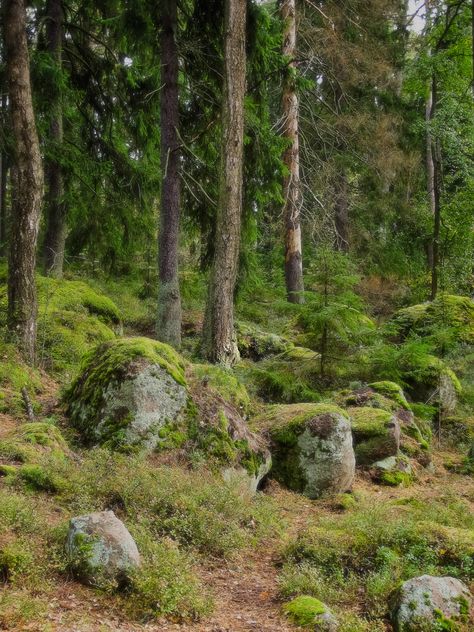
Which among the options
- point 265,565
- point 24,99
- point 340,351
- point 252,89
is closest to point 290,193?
point 252,89

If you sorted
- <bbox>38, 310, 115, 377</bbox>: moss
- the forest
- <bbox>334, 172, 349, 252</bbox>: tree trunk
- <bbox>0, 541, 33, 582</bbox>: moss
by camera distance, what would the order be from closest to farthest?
<bbox>0, 541, 33, 582</bbox>: moss, the forest, <bbox>38, 310, 115, 377</bbox>: moss, <bbox>334, 172, 349, 252</bbox>: tree trunk

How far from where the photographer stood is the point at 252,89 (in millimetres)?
13008

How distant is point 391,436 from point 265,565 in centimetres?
400

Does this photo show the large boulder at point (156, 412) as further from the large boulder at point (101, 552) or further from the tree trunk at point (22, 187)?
the large boulder at point (101, 552)

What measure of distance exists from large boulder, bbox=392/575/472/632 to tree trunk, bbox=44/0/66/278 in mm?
10937

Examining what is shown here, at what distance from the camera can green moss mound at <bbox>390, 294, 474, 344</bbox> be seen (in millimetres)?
13477

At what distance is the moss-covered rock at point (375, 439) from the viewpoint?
865 centimetres

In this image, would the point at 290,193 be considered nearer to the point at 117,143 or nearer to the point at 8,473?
the point at 117,143

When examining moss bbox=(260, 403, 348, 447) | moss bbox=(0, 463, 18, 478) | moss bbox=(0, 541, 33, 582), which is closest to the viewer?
moss bbox=(0, 541, 33, 582)

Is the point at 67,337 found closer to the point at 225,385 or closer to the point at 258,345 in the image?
the point at 225,385

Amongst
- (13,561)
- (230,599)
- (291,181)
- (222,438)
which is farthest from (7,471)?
(291,181)

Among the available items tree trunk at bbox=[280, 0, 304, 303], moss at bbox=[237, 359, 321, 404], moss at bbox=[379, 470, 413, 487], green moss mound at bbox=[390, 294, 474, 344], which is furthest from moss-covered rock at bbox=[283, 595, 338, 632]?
tree trunk at bbox=[280, 0, 304, 303]

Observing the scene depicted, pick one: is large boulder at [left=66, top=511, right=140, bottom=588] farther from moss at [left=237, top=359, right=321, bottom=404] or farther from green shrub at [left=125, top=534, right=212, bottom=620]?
moss at [left=237, top=359, right=321, bottom=404]

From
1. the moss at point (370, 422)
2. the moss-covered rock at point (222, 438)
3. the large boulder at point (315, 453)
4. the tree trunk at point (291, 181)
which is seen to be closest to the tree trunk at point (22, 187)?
the moss-covered rock at point (222, 438)
